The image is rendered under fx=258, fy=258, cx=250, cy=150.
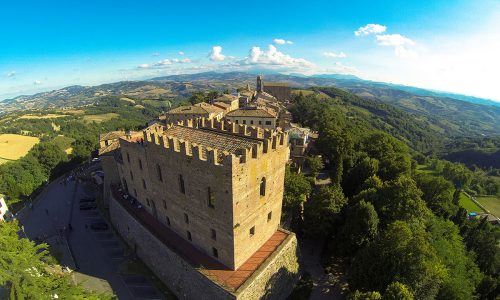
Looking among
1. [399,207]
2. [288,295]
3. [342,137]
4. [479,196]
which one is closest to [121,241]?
[288,295]

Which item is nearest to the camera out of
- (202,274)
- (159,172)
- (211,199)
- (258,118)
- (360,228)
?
(211,199)

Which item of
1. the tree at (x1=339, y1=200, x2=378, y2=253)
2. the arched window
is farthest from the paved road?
the tree at (x1=339, y1=200, x2=378, y2=253)

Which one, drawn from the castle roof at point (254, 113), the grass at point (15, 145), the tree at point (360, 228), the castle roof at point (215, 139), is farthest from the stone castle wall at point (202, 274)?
the grass at point (15, 145)

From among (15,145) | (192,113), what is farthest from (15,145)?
(192,113)

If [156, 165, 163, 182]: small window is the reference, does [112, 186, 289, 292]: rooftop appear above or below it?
below

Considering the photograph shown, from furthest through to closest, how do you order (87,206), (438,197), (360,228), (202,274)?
1. (87,206)
2. (438,197)
3. (360,228)
4. (202,274)

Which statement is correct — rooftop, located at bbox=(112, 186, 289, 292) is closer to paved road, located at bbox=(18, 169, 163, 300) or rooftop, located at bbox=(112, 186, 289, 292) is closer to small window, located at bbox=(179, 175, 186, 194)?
paved road, located at bbox=(18, 169, 163, 300)

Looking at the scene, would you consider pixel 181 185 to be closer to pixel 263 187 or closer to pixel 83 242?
pixel 263 187

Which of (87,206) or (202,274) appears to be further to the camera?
(87,206)
